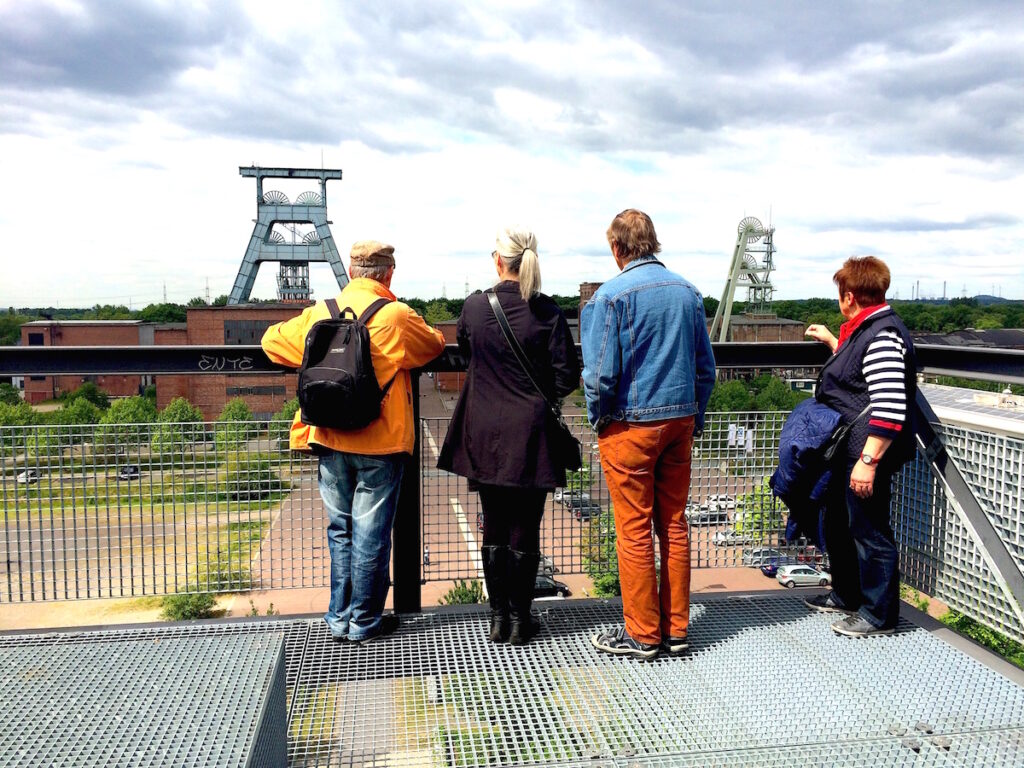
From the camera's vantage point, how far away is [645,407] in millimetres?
2770

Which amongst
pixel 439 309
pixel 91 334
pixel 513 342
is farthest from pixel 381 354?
pixel 439 309

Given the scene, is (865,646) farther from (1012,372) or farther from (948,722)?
(1012,372)

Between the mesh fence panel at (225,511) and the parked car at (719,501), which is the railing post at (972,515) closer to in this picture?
the mesh fence panel at (225,511)

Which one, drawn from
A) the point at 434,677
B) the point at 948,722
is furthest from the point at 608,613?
the point at 948,722

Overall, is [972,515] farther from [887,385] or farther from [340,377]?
[340,377]

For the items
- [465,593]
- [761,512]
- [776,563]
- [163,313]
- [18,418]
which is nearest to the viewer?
[761,512]

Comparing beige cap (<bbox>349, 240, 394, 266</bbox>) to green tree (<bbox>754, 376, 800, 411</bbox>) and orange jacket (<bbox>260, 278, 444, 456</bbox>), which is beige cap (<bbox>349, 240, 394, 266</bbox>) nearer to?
orange jacket (<bbox>260, 278, 444, 456</bbox>)

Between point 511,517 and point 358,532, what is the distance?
2.05 feet

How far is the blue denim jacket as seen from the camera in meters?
2.77

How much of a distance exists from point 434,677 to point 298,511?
3.81 ft

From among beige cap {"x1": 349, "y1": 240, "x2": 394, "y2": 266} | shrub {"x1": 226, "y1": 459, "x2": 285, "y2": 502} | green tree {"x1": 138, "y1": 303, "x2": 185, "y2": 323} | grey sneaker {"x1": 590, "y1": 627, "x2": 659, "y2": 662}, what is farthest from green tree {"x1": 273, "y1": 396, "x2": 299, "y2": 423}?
green tree {"x1": 138, "y1": 303, "x2": 185, "y2": 323}

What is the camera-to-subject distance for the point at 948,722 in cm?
240

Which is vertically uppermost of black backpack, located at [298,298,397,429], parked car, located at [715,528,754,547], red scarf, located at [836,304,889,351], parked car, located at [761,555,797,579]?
red scarf, located at [836,304,889,351]

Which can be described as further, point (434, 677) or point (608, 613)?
point (608, 613)
